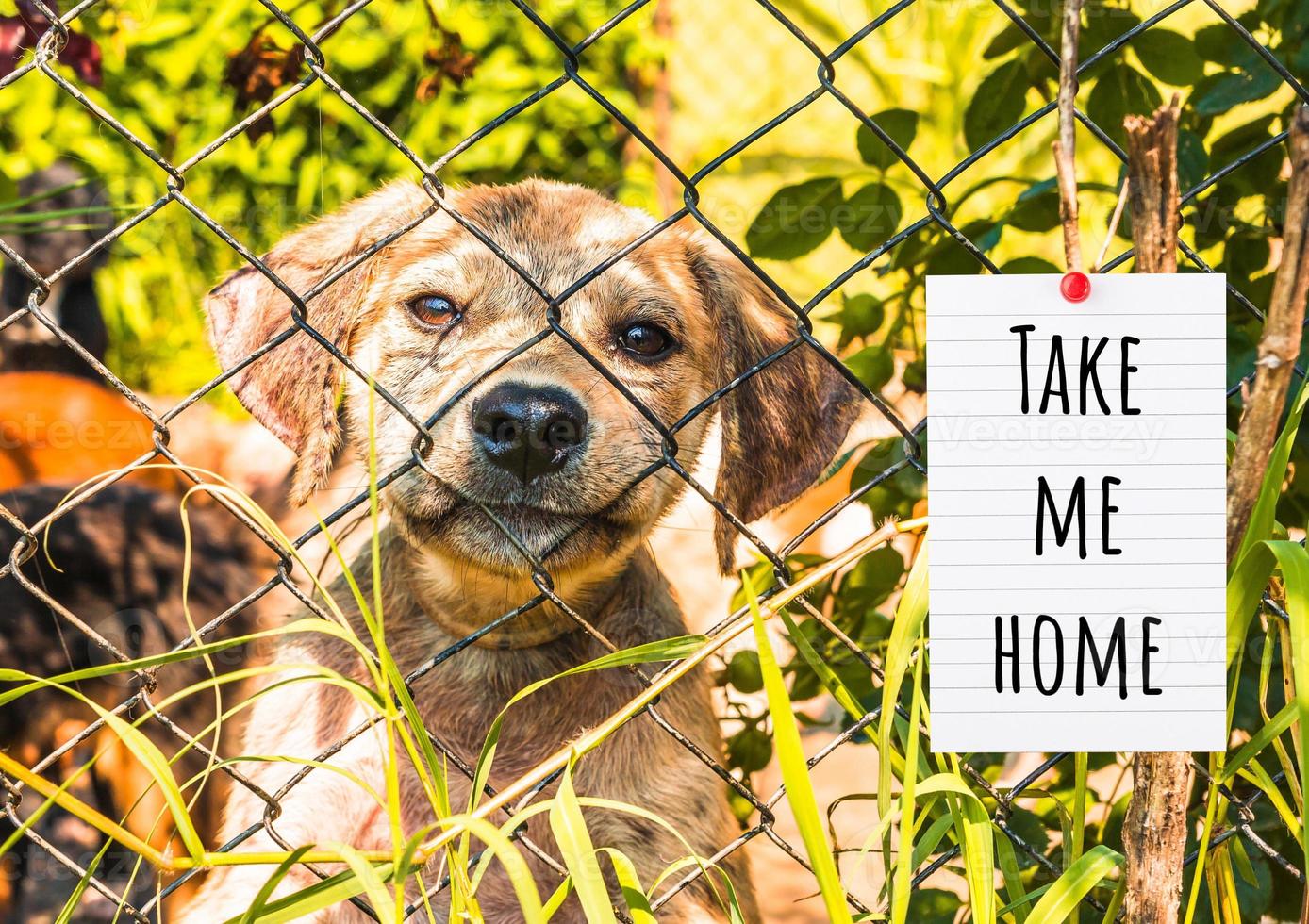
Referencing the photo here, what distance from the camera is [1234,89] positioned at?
81.0 inches

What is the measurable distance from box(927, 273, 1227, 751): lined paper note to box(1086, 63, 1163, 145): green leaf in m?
0.84

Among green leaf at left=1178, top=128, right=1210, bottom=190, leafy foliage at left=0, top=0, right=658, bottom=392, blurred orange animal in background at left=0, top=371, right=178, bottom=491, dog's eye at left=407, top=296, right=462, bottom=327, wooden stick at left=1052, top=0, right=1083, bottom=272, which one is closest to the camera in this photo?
wooden stick at left=1052, top=0, right=1083, bottom=272

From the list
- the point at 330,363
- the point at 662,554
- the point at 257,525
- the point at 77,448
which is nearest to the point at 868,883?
the point at 330,363

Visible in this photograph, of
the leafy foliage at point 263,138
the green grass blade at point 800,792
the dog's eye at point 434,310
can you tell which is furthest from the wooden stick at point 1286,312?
the leafy foliage at point 263,138

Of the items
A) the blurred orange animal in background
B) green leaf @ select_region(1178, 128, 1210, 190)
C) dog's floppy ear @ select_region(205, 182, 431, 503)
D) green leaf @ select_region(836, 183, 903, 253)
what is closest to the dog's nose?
dog's floppy ear @ select_region(205, 182, 431, 503)

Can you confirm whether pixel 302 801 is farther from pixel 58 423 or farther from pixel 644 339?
pixel 58 423

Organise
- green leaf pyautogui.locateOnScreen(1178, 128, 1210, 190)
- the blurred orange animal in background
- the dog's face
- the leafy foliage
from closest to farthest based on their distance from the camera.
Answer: green leaf pyautogui.locateOnScreen(1178, 128, 1210, 190), the dog's face, the blurred orange animal in background, the leafy foliage

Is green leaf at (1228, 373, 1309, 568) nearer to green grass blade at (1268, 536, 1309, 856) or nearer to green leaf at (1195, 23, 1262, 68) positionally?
green grass blade at (1268, 536, 1309, 856)

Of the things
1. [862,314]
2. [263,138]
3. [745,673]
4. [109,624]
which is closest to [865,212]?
[862,314]

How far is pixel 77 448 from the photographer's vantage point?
5191 mm

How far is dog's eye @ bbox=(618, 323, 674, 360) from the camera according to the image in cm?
274

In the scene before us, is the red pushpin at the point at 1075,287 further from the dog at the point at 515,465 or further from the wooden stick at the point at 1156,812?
the dog at the point at 515,465

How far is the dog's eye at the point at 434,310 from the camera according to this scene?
2.64 meters

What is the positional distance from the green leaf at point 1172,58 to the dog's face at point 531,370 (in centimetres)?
89
